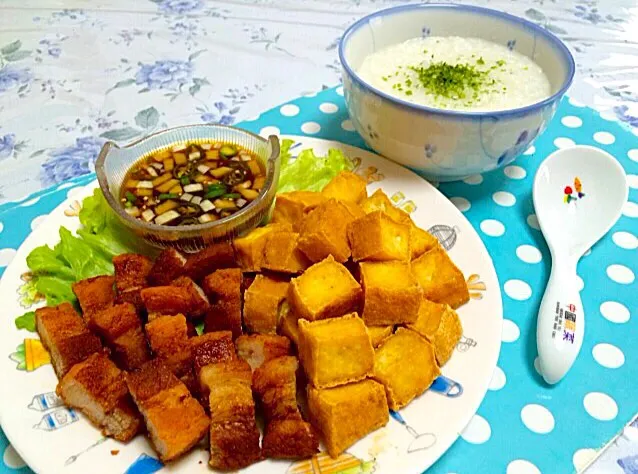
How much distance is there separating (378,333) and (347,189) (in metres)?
0.61

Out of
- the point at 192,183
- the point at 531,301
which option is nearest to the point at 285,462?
the point at 531,301

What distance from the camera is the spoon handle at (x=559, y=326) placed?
69.7 inches

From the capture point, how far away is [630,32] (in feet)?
12.0

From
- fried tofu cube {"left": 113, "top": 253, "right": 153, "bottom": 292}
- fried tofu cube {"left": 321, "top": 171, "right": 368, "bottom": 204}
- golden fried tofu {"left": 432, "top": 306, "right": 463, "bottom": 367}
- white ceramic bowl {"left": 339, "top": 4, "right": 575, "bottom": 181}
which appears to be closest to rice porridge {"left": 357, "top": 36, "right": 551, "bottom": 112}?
white ceramic bowl {"left": 339, "top": 4, "right": 575, "bottom": 181}

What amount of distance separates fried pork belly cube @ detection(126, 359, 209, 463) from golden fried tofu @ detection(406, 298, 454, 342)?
0.67 meters

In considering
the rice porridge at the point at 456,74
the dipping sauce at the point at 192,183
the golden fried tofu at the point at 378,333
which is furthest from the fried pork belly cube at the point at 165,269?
the rice porridge at the point at 456,74

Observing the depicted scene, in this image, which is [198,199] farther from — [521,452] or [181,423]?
[521,452]

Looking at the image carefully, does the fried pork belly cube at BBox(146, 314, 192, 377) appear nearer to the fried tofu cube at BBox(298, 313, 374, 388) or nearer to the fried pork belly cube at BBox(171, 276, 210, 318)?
the fried pork belly cube at BBox(171, 276, 210, 318)

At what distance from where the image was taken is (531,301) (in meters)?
2.03

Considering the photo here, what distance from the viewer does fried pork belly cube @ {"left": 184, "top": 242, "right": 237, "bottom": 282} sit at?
1946mm

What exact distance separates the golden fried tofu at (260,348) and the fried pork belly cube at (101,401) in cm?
35

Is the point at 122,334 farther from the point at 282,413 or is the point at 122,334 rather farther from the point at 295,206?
the point at 295,206

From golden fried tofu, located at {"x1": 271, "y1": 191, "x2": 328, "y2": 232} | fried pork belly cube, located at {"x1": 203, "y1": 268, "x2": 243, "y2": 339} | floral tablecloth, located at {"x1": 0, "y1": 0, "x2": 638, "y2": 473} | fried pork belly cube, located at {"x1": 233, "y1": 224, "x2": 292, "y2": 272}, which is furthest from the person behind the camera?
floral tablecloth, located at {"x1": 0, "y1": 0, "x2": 638, "y2": 473}

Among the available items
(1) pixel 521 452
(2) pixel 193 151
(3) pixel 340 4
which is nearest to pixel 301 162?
(2) pixel 193 151
